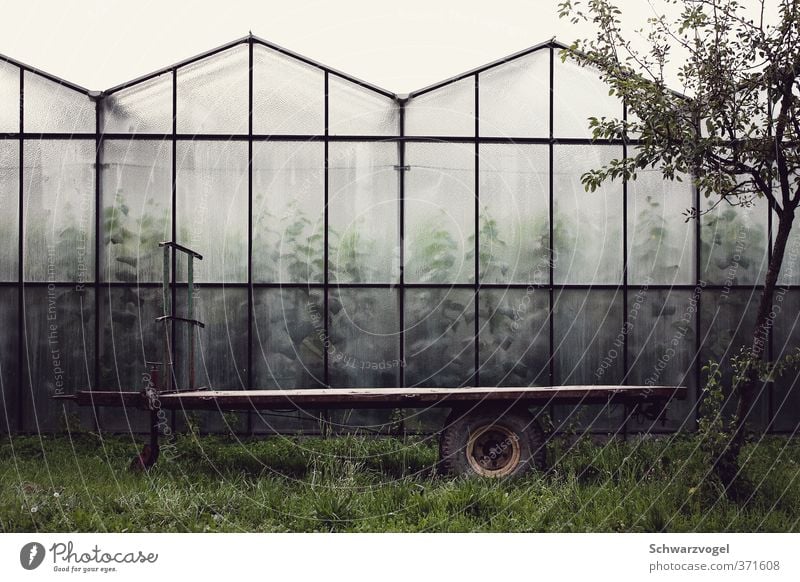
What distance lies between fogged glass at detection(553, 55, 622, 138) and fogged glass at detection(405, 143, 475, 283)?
113 centimetres

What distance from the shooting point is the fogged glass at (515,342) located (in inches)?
364

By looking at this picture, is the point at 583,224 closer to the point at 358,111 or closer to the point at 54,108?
the point at 358,111

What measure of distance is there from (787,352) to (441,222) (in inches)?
175

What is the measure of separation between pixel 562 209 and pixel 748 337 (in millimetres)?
2714

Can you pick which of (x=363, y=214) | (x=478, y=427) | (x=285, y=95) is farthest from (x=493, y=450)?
(x=285, y=95)

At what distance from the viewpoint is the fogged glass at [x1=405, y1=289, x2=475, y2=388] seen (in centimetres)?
927

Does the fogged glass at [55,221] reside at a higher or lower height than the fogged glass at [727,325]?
higher

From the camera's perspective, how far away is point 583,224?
30.5 ft

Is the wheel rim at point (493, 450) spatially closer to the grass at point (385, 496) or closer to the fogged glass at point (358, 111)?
the grass at point (385, 496)

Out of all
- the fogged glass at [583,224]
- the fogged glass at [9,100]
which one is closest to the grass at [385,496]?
the fogged glass at [583,224]

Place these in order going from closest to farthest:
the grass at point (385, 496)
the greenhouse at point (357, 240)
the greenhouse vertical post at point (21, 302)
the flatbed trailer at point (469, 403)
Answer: the grass at point (385, 496) < the flatbed trailer at point (469, 403) < the greenhouse vertical post at point (21, 302) < the greenhouse at point (357, 240)

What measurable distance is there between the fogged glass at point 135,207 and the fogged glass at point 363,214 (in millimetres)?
1992

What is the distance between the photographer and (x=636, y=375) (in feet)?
30.2

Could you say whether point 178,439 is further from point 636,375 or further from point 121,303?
point 636,375
